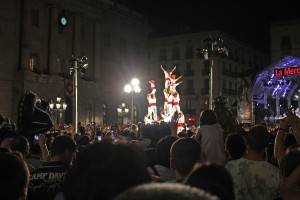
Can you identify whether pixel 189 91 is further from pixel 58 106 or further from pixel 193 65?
pixel 58 106

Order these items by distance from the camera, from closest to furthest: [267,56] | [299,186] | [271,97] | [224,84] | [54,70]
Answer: [299,186] < [271,97] < [54,70] < [224,84] < [267,56]

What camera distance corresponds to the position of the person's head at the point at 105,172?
2.28 m

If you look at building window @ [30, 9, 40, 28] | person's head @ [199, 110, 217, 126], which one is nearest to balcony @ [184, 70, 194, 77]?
building window @ [30, 9, 40, 28]

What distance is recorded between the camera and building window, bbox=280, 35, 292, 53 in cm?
5544

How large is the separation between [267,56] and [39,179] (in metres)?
76.1

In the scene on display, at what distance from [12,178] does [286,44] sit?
5658cm

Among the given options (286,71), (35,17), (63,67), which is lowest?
(286,71)

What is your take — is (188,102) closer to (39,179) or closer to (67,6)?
(67,6)

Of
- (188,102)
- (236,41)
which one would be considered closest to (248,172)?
(188,102)

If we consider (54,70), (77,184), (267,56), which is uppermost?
(267,56)

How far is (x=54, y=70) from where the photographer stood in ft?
137

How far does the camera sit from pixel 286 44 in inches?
2190

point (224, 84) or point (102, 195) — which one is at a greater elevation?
point (224, 84)

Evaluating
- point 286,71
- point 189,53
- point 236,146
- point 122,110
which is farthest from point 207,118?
point 189,53
